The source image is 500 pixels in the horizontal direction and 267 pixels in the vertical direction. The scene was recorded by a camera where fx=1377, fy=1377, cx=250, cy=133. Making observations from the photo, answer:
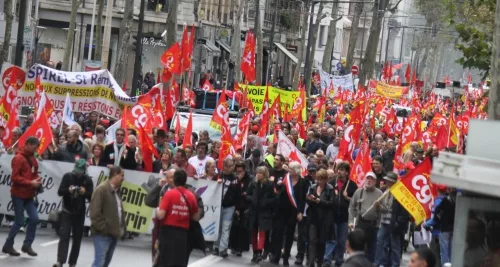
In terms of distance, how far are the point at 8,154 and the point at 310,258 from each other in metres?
4.09

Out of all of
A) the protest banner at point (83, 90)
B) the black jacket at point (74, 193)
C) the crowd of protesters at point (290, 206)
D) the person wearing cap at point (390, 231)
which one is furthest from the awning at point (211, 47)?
the black jacket at point (74, 193)

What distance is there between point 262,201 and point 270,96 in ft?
57.9

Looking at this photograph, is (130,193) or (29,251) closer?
(29,251)

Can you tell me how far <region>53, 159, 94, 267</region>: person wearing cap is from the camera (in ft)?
46.9

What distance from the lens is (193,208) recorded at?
41.1 ft

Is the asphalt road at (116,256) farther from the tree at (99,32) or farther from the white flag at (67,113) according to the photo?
the tree at (99,32)

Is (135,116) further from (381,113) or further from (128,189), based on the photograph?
(381,113)

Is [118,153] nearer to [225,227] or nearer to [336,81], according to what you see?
[225,227]

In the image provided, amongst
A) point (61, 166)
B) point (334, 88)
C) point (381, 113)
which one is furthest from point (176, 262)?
point (334, 88)

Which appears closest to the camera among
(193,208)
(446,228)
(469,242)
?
(469,242)

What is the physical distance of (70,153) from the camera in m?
18.1

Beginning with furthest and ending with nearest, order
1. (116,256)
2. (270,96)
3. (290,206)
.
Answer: (270,96)
(290,206)
(116,256)

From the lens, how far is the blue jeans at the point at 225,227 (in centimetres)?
1792

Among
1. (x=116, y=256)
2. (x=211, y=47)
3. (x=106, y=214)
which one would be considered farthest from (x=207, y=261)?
(x=211, y=47)
